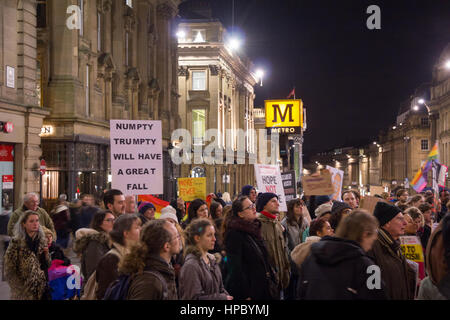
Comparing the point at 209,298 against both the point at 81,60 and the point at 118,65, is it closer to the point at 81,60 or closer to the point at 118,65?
the point at 81,60

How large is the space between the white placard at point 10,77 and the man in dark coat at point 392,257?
14.1 m

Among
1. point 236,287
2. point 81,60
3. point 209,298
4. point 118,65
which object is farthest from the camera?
point 118,65

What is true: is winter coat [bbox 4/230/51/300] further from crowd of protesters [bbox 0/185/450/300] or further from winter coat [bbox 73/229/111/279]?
winter coat [bbox 73/229/111/279]

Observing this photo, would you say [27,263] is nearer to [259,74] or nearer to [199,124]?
[199,124]

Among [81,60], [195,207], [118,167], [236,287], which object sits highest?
[81,60]

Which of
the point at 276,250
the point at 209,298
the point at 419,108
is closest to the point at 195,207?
the point at 276,250

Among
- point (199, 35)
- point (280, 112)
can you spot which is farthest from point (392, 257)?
point (199, 35)

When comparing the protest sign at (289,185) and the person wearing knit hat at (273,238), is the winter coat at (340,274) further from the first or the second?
the protest sign at (289,185)

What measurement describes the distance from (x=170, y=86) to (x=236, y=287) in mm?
31653

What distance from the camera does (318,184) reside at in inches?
520

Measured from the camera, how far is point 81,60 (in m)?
22.8

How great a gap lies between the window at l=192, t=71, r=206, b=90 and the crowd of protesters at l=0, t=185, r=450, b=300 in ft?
171

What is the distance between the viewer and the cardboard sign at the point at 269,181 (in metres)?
12.4
